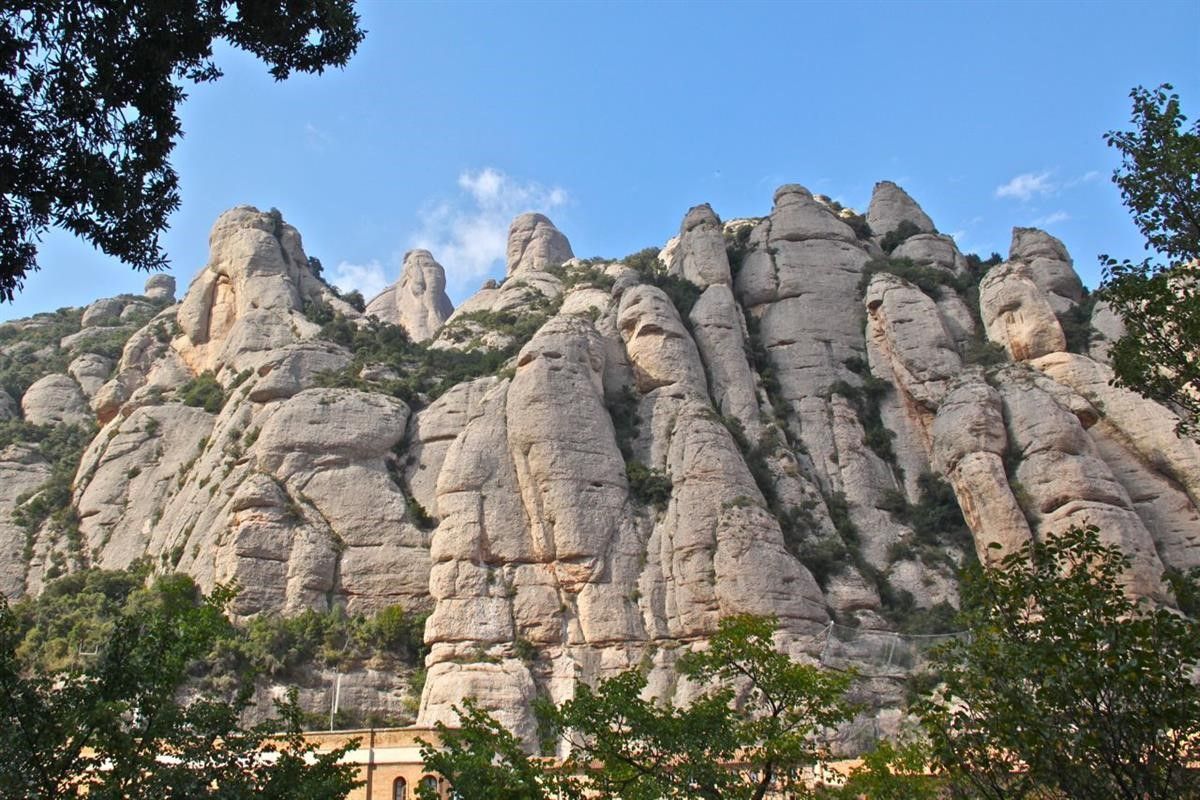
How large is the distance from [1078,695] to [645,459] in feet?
108

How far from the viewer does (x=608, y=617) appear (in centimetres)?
3784

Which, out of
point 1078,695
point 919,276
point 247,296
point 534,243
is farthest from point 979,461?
point 534,243

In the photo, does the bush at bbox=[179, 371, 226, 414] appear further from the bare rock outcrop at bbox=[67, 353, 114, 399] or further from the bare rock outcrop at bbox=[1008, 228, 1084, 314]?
the bare rock outcrop at bbox=[1008, 228, 1084, 314]

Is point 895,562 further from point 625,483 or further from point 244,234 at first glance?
point 244,234

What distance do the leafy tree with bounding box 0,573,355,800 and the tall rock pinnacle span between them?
86.5 m

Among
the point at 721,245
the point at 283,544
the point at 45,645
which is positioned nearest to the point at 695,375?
the point at 721,245

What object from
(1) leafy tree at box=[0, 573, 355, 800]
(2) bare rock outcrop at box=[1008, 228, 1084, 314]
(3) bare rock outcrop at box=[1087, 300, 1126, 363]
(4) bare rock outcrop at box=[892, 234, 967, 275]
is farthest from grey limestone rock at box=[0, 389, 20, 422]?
(3) bare rock outcrop at box=[1087, 300, 1126, 363]

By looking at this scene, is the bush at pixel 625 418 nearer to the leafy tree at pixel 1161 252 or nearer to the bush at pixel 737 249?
the bush at pixel 737 249

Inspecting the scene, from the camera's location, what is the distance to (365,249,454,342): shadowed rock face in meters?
109

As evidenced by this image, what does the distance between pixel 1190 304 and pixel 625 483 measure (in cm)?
2889

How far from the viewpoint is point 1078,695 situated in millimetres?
10969

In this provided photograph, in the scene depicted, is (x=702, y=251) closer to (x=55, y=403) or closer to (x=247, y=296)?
(x=247, y=296)

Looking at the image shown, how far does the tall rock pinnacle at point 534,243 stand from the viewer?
340 ft

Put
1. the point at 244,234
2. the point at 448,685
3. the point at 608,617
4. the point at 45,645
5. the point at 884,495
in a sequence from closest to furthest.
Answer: the point at 448,685 → the point at 608,617 → the point at 45,645 → the point at 884,495 → the point at 244,234
